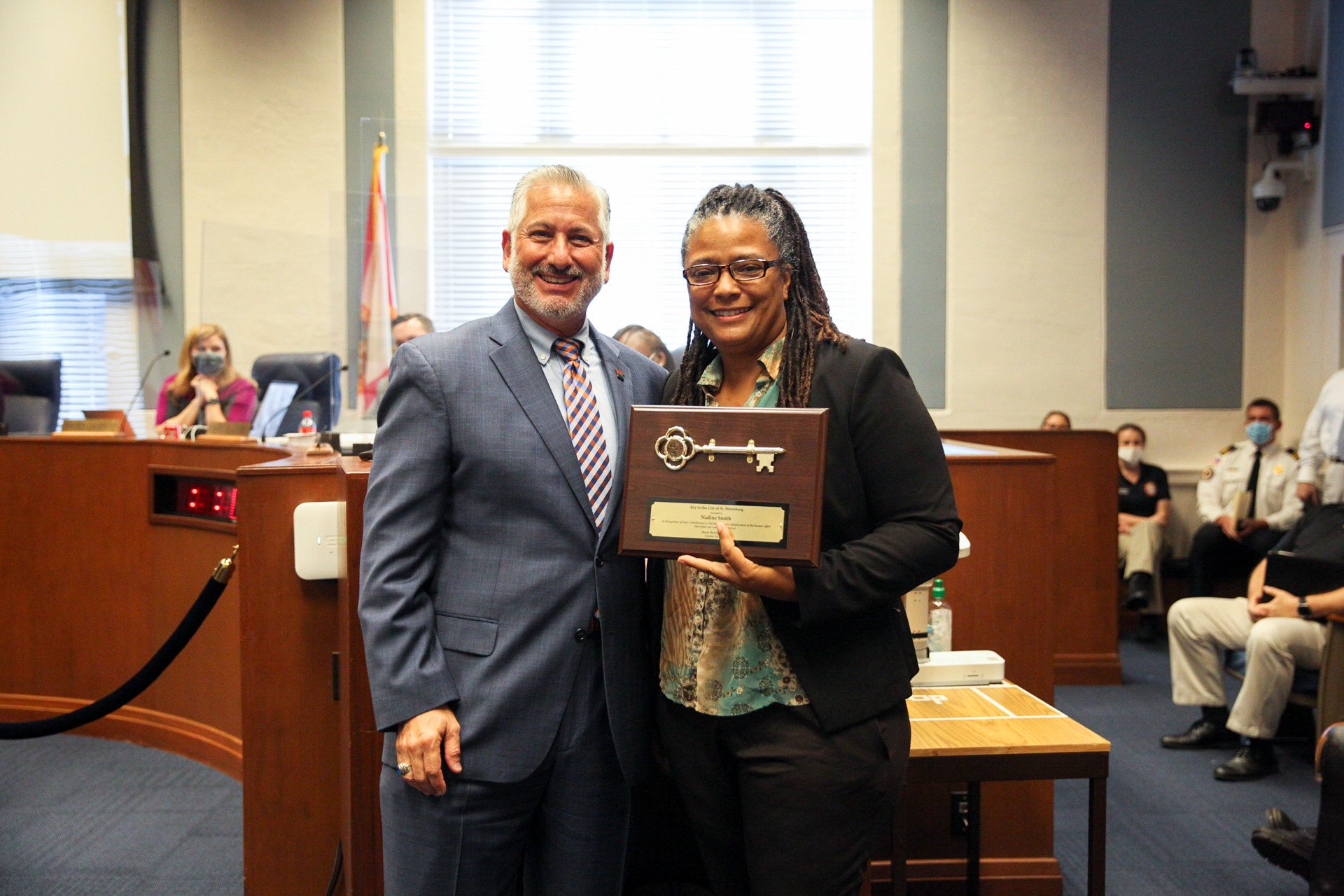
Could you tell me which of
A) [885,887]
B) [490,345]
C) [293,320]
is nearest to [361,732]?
[490,345]

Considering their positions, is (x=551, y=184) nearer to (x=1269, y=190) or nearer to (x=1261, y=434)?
(x=1261, y=434)

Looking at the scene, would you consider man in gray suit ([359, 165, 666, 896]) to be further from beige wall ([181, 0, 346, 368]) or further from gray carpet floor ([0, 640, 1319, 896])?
beige wall ([181, 0, 346, 368])

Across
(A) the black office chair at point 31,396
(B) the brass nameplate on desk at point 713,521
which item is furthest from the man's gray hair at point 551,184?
(A) the black office chair at point 31,396

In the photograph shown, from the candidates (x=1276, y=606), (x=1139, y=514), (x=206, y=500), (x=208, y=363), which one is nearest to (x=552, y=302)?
(x=206, y=500)

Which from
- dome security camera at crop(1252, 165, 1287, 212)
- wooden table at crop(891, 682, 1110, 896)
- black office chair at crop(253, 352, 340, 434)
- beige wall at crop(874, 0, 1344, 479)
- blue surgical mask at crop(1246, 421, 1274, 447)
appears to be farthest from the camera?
beige wall at crop(874, 0, 1344, 479)

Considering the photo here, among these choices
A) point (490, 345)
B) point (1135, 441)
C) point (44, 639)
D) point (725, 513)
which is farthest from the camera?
point (1135, 441)

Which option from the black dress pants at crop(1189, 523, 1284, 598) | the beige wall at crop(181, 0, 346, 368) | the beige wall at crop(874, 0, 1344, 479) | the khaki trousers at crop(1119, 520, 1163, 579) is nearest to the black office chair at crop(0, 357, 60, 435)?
the beige wall at crop(181, 0, 346, 368)

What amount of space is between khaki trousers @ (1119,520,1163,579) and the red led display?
479cm

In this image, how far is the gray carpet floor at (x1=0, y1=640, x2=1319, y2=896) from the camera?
9.42ft

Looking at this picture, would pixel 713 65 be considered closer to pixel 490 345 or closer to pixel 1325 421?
pixel 1325 421

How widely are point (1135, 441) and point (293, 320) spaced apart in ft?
Answer: 18.6

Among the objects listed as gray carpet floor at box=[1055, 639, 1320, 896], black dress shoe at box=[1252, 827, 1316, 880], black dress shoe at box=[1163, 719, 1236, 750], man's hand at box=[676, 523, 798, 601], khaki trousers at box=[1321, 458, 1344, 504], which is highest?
man's hand at box=[676, 523, 798, 601]

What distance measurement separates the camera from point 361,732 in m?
2.01

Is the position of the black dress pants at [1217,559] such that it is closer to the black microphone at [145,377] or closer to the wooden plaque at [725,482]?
the wooden plaque at [725,482]
